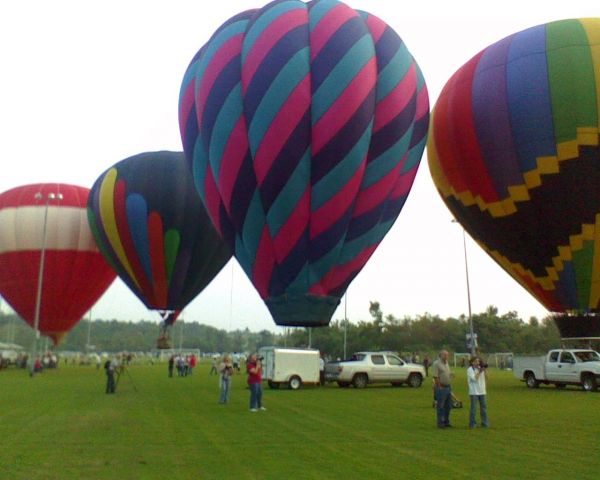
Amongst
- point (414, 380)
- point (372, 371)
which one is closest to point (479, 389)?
point (372, 371)

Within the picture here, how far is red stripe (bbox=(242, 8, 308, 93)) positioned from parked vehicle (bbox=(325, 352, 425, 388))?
1099 cm

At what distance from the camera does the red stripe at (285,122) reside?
17844 mm

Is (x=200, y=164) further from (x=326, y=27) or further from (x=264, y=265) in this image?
(x=326, y=27)

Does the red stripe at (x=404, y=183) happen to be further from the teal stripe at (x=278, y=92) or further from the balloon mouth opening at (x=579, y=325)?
the balloon mouth opening at (x=579, y=325)

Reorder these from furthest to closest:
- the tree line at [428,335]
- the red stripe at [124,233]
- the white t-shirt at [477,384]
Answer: the tree line at [428,335] → the red stripe at [124,233] → the white t-shirt at [477,384]

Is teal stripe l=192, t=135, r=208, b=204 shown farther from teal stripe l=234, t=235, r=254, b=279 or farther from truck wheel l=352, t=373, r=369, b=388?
truck wheel l=352, t=373, r=369, b=388

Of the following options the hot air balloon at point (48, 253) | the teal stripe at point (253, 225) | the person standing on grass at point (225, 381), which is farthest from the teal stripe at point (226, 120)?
the hot air balloon at point (48, 253)

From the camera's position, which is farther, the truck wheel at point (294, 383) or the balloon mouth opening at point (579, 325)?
the truck wheel at point (294, 383)

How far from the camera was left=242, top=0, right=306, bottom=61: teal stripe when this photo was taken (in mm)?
18878

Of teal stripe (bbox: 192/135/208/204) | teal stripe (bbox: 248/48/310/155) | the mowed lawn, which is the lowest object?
the mowed lawn

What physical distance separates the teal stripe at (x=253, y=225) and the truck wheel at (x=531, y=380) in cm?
1255

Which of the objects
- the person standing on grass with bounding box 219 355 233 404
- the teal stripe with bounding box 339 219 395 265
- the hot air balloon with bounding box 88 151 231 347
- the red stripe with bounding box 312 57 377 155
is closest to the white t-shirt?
the person standing on grass with bounding box 219 355 233 404

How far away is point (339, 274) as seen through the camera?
61.7 ft

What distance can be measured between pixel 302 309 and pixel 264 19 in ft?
27.1
